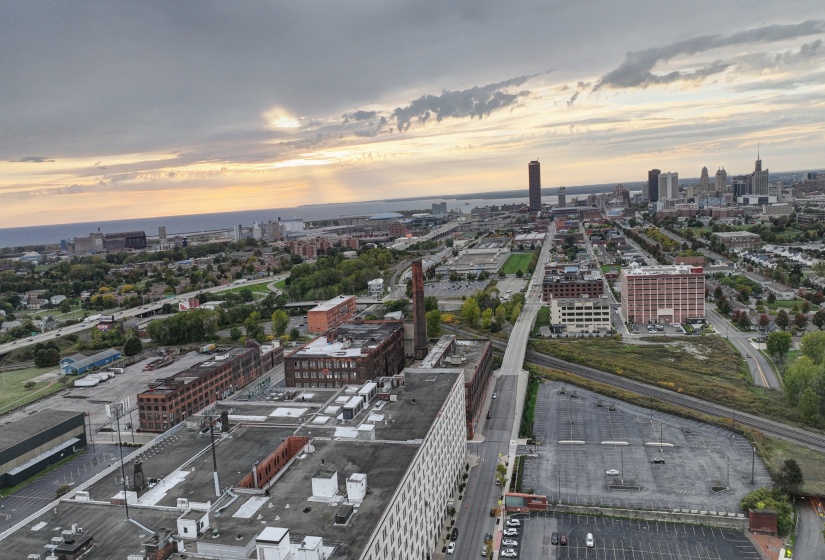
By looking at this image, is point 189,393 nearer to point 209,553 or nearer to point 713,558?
point 209,553

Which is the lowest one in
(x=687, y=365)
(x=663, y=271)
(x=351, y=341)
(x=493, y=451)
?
(x=493, y=451)

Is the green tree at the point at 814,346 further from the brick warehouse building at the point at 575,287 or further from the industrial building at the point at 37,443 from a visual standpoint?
the industrial building at the point at 37,443

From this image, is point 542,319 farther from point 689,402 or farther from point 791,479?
point 791,479

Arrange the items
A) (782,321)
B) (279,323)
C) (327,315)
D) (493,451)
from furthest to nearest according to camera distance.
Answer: (327,315)
(279,323)
(782,321)
(493,451)

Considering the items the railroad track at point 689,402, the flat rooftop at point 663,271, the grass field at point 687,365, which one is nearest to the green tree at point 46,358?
the railroad track at point 689,402

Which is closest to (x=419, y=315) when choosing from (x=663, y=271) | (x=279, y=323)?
(x=279, y=323)

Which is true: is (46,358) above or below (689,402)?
above
